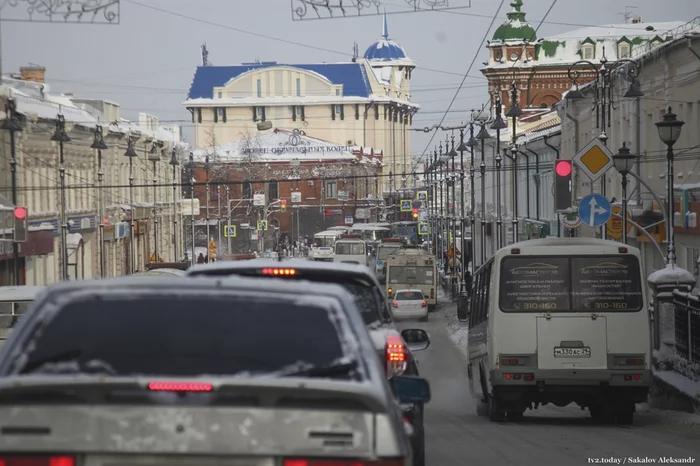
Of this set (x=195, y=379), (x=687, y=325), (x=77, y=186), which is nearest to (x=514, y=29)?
(x=77, y=186)

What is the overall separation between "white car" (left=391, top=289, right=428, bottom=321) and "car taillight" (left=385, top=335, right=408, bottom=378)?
40.2 m

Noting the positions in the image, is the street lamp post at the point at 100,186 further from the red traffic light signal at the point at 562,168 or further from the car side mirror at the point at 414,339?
the car side mirror at the point at 414,339

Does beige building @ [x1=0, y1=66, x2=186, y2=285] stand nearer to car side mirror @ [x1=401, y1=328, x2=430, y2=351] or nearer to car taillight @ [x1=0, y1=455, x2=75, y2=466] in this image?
car side mirror @ [x1=401, y1=328, x2=430, y2=351]

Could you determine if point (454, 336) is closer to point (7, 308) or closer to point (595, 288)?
point (7, 308)

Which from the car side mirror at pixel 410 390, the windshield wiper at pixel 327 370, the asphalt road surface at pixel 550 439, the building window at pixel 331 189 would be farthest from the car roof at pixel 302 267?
the building window at pixel 331 189

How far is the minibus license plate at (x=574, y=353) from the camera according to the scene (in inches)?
604

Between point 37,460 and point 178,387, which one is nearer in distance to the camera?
point 37,460

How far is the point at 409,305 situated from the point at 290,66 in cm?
11818

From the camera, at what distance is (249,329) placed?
4.63 metres

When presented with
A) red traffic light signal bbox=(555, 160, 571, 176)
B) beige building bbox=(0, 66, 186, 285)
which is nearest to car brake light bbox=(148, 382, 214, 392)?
red traffic light signal bbox=(555, 160, 571, 176)

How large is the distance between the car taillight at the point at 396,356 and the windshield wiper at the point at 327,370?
4.08 m

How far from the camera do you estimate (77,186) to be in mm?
53781

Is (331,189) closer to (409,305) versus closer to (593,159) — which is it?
(409,305)

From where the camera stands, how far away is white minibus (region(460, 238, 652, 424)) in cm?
1528
